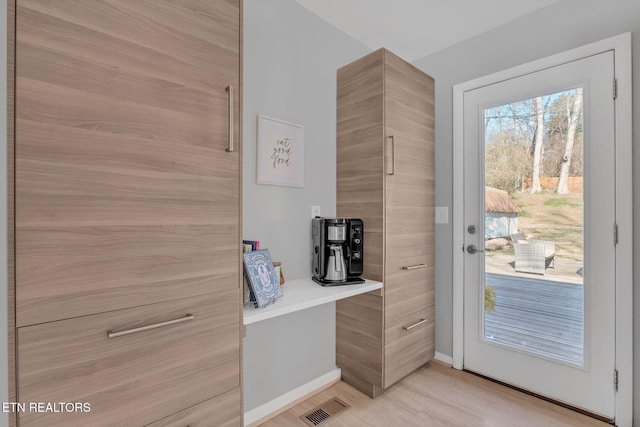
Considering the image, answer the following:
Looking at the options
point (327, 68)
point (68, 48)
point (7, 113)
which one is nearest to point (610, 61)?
point (327, 68)

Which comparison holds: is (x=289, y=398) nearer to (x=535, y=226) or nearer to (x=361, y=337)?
(x=361, y=337)

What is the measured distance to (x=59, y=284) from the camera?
0.84 m

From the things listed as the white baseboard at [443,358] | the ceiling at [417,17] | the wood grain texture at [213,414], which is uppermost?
the ceiling at [417,17]

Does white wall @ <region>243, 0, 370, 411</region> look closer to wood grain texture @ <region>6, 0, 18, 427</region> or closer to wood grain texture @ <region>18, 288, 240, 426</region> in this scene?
wood grain texture @ <region>18, 288, 240, 426</region>

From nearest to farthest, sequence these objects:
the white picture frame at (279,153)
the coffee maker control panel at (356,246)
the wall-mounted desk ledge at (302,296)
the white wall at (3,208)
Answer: the white wall at (3,208) → the wall-mounted desk ledge at (302,296) → the white picture frame at (279,153) → the coffee maker control panel at (356,246)

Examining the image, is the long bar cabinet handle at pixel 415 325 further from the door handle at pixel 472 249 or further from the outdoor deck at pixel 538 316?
the door handle at pixel 472 249

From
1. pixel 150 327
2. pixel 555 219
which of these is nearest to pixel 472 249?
pixel 555 219

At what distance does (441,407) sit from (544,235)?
1.26 metres

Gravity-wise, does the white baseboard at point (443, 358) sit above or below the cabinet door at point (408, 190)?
below

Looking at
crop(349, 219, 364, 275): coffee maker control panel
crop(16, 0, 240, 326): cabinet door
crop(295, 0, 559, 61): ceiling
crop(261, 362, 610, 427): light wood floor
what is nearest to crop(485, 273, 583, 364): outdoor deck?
crop(261, 362, 610, 427): light wood floor

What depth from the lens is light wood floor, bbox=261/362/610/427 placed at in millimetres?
1714

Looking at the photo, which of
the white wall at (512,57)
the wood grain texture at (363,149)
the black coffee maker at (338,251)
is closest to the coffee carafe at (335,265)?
the black coffee maker at (338,251)

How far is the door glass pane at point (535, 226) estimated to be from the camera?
1.83 metres

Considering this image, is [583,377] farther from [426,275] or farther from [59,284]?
[59,284]
